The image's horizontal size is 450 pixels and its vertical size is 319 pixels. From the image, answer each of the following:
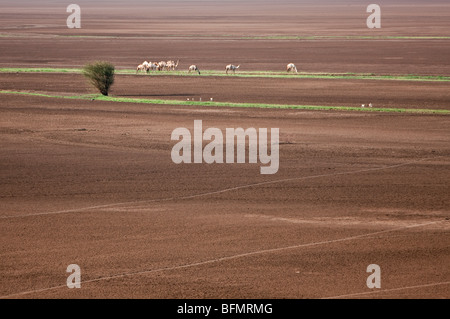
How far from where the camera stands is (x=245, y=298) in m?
12.8

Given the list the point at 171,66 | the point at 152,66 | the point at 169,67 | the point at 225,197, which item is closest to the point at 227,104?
the point at 225,197

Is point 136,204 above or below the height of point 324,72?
below

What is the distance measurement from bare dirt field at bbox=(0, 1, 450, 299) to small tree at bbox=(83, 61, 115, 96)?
28.4 inches

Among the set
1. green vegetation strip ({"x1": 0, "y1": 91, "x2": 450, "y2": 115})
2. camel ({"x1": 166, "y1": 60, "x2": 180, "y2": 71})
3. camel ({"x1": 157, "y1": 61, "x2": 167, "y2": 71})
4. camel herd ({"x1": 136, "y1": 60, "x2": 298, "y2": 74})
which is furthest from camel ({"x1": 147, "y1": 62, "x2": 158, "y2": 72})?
green vegetation strip ({"x1": 0, "y1": 91, "x2": 450, "y2": 115})

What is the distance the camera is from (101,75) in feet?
125

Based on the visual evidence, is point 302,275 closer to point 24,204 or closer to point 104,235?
point 104,235

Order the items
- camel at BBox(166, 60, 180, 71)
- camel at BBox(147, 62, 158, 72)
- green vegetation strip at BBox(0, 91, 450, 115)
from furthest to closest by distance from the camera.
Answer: camel at BBox(166, 60, 180, 71) → camel at BBox(147, 62, 158, 72) → green vegetation strip at BBox(0, 91, 450, 115)

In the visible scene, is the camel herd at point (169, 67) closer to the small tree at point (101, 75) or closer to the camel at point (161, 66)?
the camel at point (161, 66)

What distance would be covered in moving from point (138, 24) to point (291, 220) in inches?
3440

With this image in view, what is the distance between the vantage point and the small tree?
125ft

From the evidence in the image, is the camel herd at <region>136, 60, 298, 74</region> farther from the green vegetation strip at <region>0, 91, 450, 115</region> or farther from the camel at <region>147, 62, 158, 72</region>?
the green vegetation strip at <region>0, 91, 450, 115</region>

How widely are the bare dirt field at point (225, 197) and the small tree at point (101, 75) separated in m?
0.72

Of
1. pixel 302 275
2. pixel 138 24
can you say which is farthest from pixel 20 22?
pixel 302 275

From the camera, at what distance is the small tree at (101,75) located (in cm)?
3806
